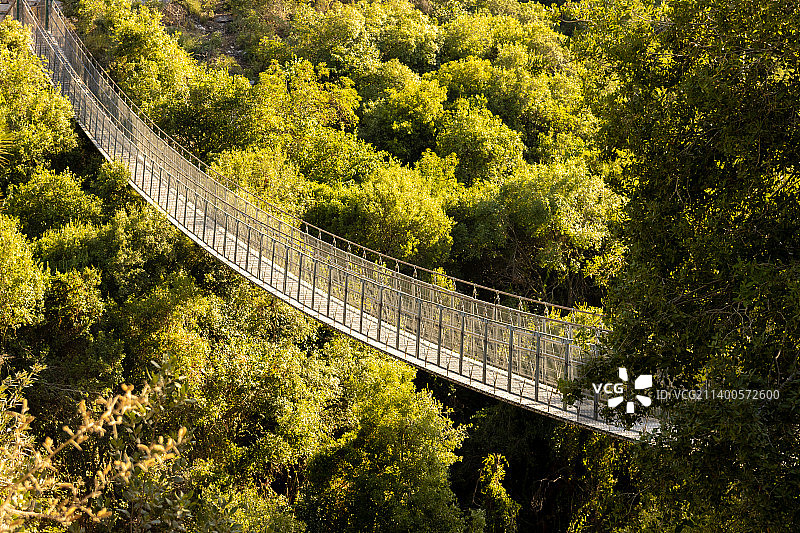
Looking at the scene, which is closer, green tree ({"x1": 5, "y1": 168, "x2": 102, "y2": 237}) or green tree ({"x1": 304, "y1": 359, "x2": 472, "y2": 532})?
green tree ({"x1": 304, "y1": 359, "x2": 472, "y2": 532})

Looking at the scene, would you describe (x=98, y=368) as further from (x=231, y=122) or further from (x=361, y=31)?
(x=361, y=31)

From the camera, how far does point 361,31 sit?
3184 centimetres

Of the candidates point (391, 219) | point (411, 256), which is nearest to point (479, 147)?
point (391, 219)

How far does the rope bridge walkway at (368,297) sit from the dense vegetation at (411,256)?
37.0 inches

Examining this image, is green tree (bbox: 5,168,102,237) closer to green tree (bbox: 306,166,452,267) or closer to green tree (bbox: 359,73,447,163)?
green tree (bbox: 306,166,452,267)

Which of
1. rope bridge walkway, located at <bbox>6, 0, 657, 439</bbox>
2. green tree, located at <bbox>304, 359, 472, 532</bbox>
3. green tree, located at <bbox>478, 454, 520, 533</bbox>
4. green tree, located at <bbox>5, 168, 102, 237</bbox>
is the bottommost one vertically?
green tree, located at <bbox>478, 454, 520, 533</bbox>

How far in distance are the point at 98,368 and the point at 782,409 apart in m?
12.8

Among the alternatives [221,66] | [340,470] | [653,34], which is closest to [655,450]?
[653,34]

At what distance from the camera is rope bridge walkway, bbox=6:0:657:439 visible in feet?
35.5

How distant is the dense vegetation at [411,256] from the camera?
23.3 ft

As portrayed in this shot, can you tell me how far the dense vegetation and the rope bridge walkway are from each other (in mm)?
939

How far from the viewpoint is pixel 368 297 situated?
13219mm

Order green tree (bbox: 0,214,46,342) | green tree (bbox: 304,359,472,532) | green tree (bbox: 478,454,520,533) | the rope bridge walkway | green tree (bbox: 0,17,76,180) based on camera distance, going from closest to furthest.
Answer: the rope bridge walkway → green tree (bbox: 0,214,46,342) → green tree (bbox: 304,359,472,532) → green tree (bbox: 478,454,520,533) → green tree (bbox: 0,17,76,180)

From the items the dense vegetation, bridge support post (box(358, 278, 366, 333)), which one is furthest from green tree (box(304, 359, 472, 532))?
bridge support post (box(358, 278, 366, 333))
